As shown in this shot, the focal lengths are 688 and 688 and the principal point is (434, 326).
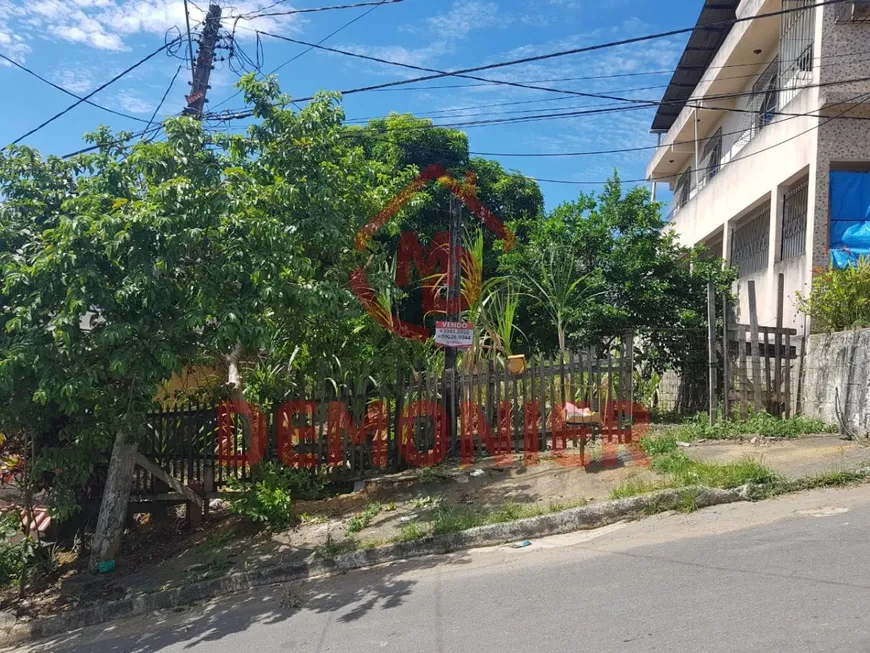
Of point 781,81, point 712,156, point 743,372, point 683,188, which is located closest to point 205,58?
point 743,372

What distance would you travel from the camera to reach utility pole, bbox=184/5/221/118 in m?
10.2

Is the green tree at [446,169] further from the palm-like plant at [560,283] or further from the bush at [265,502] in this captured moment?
the bush at [265,502]

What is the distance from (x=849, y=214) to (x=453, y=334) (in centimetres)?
653

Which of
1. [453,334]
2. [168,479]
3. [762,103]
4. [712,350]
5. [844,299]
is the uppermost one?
[762,103]

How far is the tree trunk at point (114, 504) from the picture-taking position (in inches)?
285

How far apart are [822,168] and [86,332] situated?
33.1 feet

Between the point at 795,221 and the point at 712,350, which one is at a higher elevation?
the point at 795,221

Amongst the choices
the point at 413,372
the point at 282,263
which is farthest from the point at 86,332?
the point at 413,372

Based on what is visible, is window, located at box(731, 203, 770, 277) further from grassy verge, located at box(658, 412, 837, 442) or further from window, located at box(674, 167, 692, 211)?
window, located at box(674, 167, 692, 211)

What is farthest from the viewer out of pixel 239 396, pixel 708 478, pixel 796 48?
pixel 796 48

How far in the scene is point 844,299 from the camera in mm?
8914

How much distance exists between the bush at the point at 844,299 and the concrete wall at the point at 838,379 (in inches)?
12.6

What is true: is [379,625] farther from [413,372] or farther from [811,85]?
[811,85]

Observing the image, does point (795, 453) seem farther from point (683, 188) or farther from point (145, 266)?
point (683, 188)
